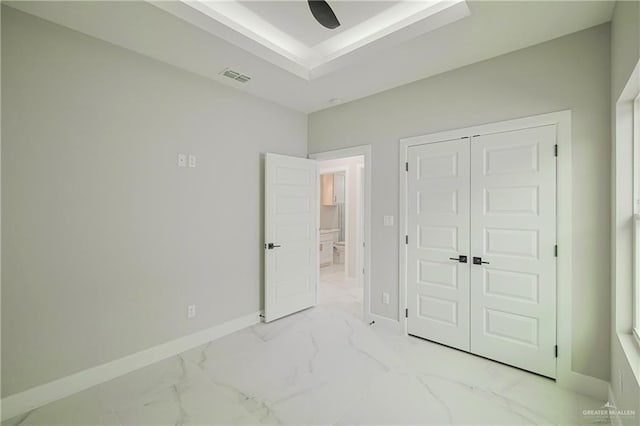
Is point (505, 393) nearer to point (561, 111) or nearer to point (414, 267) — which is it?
point (414, 267)

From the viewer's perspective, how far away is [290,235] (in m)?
3.74

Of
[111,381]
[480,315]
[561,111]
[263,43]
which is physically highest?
[263,43]

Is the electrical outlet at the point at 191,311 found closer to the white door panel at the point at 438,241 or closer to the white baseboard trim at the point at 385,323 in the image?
the white baseboard trim at the point at 385,323

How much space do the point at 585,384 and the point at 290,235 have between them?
301 cm

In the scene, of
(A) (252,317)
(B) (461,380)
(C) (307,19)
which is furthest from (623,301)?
(A) (252,317)

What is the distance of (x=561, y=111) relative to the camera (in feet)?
7.47

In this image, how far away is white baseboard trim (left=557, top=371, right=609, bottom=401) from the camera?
2096mm

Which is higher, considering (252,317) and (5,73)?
(5,73)

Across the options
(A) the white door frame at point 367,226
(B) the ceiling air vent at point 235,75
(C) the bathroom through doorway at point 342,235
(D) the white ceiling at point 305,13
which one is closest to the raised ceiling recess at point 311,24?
(D) the white ceiling at point 305,13

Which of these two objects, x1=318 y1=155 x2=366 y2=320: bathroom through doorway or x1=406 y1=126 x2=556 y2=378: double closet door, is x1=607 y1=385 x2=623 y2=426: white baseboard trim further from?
x1=318 y1=155 x2=366 y2=320: bathroom through doorway

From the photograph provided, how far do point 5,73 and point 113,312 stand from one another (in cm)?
188

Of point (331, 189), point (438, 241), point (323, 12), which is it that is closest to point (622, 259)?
point (438, 241)

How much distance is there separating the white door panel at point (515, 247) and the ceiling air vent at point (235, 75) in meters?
2.35

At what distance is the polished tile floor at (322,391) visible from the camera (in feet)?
6.32
